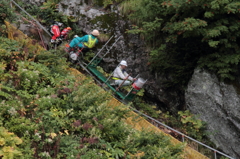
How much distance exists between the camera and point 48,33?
34.2ft

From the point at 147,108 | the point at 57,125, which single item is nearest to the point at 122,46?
the point at 147,108

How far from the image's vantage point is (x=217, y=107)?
339 inches

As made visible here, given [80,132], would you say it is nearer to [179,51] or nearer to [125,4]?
[179,51]

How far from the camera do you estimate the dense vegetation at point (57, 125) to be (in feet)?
12.7

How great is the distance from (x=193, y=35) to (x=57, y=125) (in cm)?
549

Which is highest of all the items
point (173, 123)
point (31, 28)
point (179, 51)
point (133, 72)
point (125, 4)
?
point (125, 4)

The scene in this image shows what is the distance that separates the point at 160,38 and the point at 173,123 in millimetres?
3711

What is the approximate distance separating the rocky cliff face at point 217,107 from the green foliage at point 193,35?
46 cm

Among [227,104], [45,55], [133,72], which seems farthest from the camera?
[133,72]

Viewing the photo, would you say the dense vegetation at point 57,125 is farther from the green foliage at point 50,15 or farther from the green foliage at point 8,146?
the green foliage at point 50,15

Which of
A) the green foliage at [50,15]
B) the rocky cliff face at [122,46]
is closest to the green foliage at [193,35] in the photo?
the rocky cliff face at [122,46]

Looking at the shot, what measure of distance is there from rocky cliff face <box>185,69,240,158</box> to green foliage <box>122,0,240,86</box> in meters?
0.46

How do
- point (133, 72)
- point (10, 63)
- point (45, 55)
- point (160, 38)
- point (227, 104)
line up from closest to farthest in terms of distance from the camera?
point (10, 63) < point (45, 55) < point (227, 104) < point (160, 38) < point (133, 72)

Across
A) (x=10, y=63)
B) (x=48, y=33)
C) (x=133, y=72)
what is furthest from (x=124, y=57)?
(x=10, y=63)
